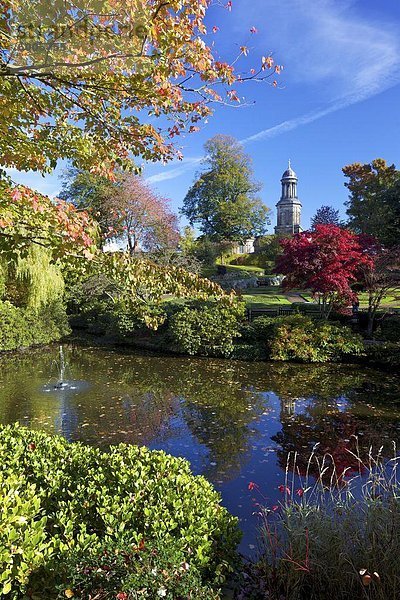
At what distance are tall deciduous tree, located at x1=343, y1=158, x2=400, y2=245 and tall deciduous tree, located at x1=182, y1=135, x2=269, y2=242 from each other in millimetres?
8283

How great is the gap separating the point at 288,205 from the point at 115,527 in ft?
179

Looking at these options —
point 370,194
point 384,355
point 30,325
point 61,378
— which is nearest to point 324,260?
point 384,355

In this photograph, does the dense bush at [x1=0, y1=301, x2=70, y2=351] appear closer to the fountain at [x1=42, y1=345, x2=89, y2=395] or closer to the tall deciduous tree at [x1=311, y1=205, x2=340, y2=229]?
the fountain at [x1=42, y1=345, x2=89, y2=395]

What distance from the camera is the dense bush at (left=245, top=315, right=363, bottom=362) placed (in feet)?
44.5

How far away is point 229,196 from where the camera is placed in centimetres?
3975

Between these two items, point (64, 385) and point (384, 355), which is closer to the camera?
point (64, 385)

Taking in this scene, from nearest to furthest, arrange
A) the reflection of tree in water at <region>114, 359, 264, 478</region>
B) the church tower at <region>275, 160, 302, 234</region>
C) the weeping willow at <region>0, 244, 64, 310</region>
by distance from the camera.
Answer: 1. the reflection of tree in water at <region>114, 359, 264, 478</region>
2. the weeping willow at <region>0, 244, 64, 310</region>
3. the church tower at <region>275, 160, 302, 234</region>

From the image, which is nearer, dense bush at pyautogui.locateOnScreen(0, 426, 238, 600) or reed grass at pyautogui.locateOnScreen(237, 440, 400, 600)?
dense bush at pyautogui.locateOnScreen(0, 426, 238, 600)

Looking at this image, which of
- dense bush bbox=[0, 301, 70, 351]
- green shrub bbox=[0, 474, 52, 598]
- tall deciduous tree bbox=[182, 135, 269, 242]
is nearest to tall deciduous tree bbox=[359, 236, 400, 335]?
green shrub bbox=[0, 474, 52, 598]

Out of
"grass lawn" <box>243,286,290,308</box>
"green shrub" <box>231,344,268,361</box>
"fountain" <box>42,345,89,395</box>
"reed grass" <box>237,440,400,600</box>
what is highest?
"grass lawn" <box>243,286,290,308</box>

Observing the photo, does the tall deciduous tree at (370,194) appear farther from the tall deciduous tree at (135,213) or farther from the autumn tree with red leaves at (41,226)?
the autumn tree with red leaves at (41,226)

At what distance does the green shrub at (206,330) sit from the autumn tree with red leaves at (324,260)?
8.84 feet

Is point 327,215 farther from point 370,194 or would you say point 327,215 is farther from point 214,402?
point 214,402

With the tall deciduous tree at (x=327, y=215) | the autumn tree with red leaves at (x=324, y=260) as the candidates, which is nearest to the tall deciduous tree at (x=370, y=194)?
the tall deciduous tree at (x=327, y=215)
